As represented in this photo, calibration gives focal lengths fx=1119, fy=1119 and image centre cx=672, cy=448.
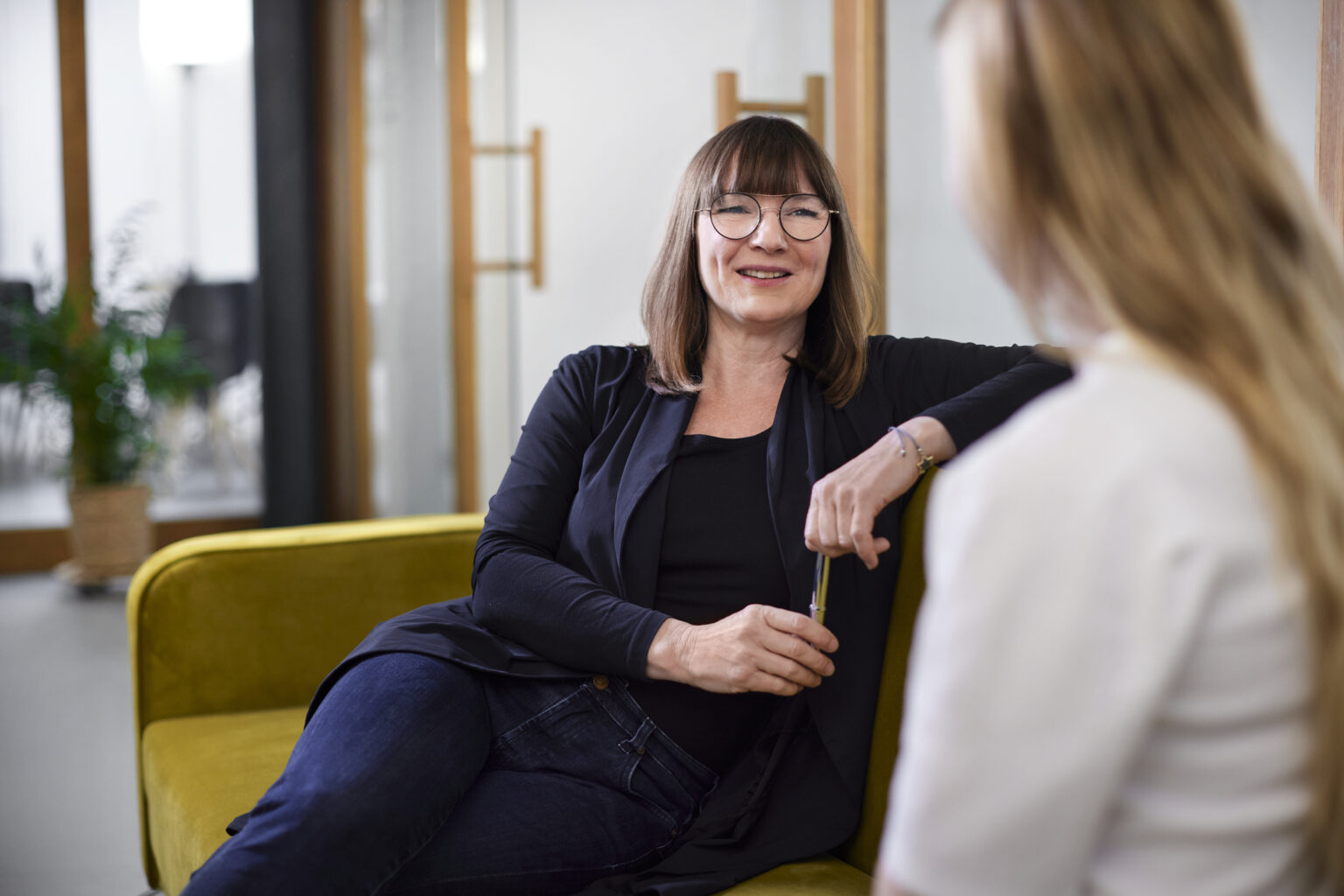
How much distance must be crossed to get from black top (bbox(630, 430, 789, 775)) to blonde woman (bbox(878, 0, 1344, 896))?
74 centimetres

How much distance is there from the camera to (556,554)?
1490mm

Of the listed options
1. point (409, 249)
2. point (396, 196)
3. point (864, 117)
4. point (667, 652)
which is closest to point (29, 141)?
point (396, 196)

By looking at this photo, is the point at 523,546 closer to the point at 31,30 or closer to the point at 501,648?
the point at 501,648

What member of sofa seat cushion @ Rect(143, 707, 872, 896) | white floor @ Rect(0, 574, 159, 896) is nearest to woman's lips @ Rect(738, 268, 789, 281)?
sofa seat cushion @ Rect(143, 707, 872, 896)

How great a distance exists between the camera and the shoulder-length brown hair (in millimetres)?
Result: 1470

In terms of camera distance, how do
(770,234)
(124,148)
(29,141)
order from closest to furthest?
(770,234) → (29,141) → (124,148)

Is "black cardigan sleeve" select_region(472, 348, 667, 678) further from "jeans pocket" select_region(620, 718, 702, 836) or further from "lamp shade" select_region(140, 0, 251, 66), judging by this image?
"lamp shade" select_region(140, 0, 251, 66)

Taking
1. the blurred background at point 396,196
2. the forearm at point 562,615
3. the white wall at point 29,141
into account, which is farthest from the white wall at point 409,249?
the forearm at point 562,615

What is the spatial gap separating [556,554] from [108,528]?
11.7ft

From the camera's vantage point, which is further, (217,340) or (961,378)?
(217,340)

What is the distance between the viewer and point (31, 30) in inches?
190

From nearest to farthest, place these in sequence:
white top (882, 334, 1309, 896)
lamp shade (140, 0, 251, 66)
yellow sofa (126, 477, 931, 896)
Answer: white top (882, 334, 1309, 896), yellow sofa (126, 477, 931, 896), lamp shade (140, 0, 251, 66)

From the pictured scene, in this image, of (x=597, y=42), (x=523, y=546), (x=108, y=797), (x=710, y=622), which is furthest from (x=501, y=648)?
(x=597, y=42)

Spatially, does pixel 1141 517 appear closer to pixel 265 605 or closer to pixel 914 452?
pixel 914 452
